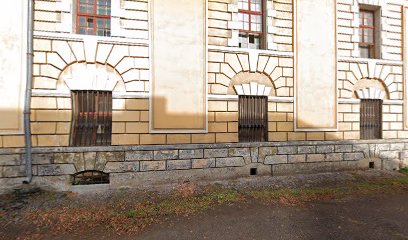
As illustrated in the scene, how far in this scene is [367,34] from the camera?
1038 cm

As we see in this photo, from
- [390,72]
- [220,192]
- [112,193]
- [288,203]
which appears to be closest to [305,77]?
[390,72]

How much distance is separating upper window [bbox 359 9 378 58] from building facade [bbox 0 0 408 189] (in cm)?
7

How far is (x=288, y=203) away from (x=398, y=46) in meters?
10.0

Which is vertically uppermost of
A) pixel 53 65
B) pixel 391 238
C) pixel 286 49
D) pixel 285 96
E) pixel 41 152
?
pixel 286 49

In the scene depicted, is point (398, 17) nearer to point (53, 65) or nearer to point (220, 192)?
point (220, 192)

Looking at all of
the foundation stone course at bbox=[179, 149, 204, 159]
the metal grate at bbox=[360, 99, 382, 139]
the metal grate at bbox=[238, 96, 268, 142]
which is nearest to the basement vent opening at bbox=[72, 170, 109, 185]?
the foundation stone course at bbox=[179, 149, 204, 159]

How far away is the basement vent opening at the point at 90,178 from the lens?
7.37 metres

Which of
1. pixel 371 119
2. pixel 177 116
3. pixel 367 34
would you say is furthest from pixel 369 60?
pixel 177 116

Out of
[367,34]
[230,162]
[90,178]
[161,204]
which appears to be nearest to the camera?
[161,204]

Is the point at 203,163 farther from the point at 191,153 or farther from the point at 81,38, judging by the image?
the point at 81,38

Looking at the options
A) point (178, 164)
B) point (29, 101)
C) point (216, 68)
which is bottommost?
point (178, 164)

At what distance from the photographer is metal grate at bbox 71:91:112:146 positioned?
7.46m

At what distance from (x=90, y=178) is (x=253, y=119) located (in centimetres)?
662

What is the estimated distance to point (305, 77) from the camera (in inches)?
358
